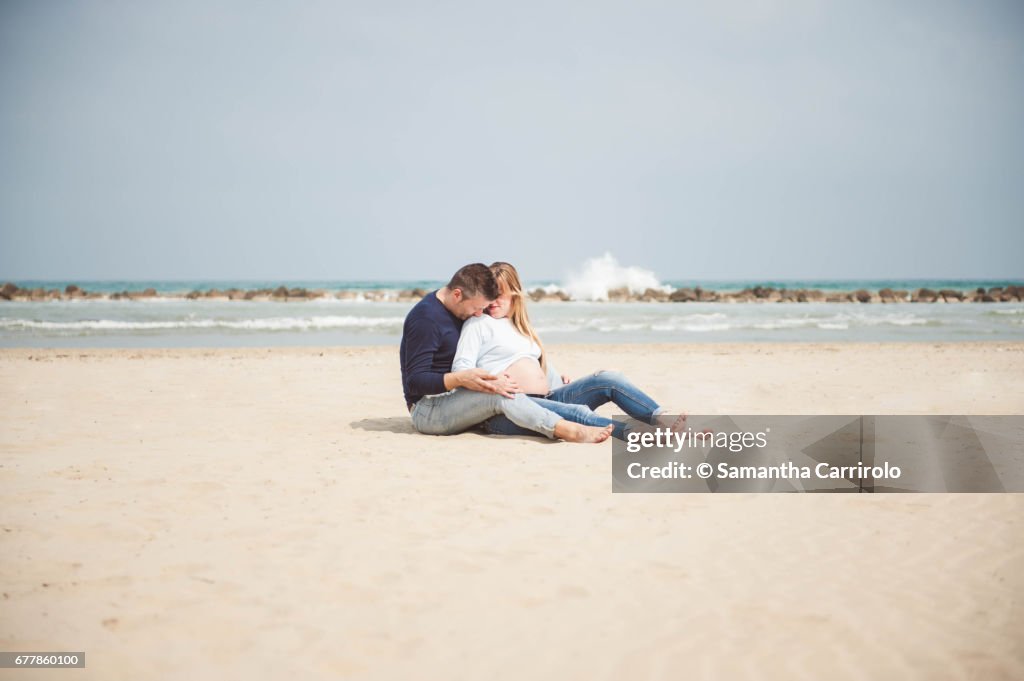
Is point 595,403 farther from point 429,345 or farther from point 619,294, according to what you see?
point 619,294

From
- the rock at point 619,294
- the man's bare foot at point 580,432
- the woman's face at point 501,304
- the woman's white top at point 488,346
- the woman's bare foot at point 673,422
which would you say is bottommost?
the man's bare foot at point 580,432

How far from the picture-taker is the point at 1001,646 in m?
2.87

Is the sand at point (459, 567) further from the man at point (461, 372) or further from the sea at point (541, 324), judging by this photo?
the sea at point (541, 324)

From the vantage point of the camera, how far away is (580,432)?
6.11m

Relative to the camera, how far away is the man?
19.8ft

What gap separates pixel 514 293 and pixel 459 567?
3169mm

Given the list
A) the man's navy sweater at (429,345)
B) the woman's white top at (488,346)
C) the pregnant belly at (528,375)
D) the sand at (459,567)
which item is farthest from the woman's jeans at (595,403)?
the man's navy sweater at (429,345)

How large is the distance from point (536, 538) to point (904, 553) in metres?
1.86

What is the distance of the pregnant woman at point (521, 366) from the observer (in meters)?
6.18

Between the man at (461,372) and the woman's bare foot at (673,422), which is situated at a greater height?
the man at (461,372)

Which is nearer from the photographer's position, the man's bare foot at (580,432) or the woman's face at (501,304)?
the man's bare foot at (580,432)

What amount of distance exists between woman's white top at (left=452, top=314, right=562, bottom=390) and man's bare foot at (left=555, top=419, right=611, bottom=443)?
26.9 inches

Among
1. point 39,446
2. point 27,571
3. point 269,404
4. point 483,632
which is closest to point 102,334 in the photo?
point 269,404

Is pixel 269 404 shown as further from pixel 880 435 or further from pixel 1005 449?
pixel 1005 449
